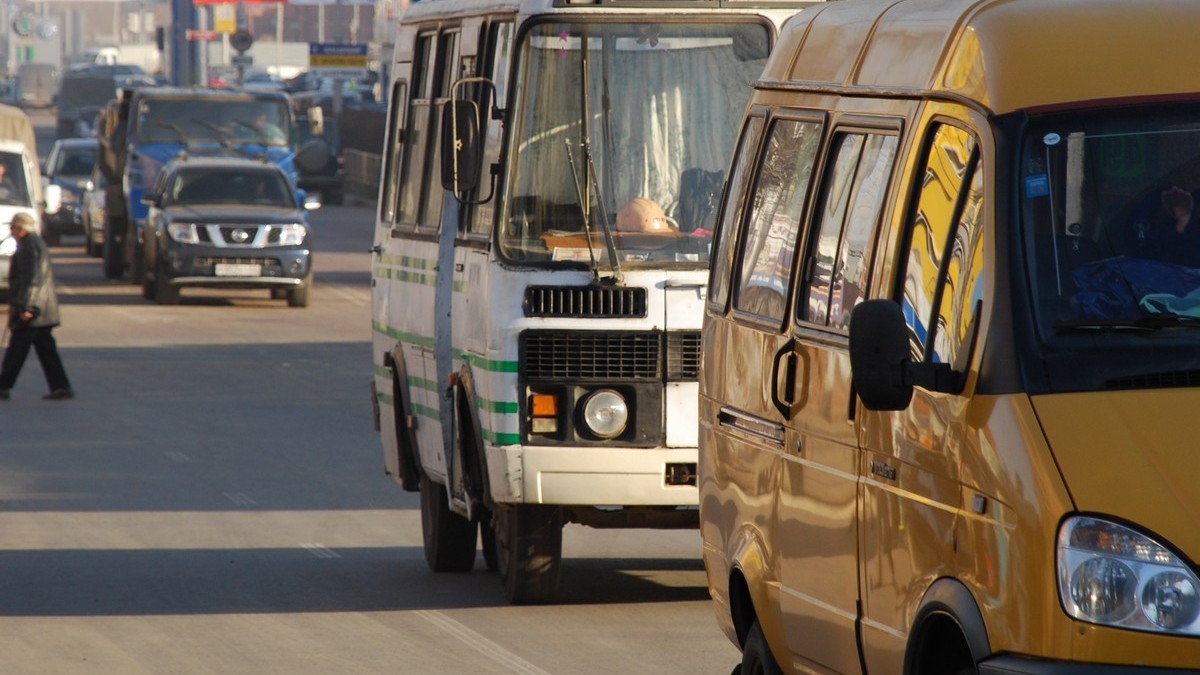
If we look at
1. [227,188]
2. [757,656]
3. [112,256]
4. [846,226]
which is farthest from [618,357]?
[112,256]

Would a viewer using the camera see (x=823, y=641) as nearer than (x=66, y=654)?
Yes

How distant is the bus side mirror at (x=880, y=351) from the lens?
17.6ft

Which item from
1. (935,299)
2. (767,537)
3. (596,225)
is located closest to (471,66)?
(596,225)

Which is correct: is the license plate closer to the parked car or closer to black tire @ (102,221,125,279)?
black tire @ (102,221,125,279)

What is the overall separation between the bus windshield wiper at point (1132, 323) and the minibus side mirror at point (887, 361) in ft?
0.69

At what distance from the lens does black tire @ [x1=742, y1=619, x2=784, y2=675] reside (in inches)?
273

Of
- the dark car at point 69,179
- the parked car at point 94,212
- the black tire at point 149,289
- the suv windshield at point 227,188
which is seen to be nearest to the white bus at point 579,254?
the suv windshield at point 227,188

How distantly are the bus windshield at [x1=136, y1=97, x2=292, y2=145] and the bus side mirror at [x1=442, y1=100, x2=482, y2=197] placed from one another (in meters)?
24.5

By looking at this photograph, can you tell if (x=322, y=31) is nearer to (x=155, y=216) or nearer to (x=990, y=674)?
(x=155, y=216)

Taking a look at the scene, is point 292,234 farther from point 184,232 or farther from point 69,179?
point 69,179

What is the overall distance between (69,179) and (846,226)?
1498 inches

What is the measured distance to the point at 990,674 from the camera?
201 inches

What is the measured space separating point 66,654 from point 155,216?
21.8m

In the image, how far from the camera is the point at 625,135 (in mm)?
10703
